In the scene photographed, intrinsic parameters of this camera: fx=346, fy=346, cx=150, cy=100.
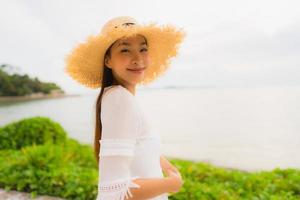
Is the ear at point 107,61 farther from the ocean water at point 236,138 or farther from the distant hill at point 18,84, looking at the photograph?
the distant hill at point 18,84

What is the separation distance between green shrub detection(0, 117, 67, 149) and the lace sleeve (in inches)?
175

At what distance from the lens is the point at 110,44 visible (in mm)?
1292

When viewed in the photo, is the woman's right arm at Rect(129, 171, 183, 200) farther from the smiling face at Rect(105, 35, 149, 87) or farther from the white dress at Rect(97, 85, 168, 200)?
the smiling face at Rect(105, 35, 149, 87)

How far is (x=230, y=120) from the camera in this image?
1095 centimetres

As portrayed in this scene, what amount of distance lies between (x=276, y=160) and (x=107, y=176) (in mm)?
5395

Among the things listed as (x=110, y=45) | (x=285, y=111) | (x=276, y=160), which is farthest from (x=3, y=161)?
(x=285, y=111)

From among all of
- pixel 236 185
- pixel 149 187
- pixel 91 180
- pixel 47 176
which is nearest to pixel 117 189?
pixel 149 187

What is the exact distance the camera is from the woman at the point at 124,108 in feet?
3.61

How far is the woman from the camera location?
110 centimetres

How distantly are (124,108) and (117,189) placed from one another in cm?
26

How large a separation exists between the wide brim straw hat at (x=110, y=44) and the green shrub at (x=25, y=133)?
4.08m

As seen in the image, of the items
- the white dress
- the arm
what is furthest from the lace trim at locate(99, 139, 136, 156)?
the arm

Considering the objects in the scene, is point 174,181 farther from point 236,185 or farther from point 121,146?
point 236,185

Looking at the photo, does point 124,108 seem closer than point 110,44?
Yes
